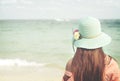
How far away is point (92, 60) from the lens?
1.20 meters

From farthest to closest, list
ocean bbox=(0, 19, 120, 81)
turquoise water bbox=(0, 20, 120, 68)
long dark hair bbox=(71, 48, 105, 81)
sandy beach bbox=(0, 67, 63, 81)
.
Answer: turquoise water bbox=(0, 20, 120, 68)
ocean bbox=(0, 19, 120, 81)
sandy beach bbox=(0, 67, 63, 81)
long dark hair bbox=(71, 48, 105, 81)

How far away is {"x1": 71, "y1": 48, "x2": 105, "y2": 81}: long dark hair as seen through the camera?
1.20 metres

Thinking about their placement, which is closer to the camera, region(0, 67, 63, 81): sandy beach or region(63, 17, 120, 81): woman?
region(63, 17, 120, 81): woman

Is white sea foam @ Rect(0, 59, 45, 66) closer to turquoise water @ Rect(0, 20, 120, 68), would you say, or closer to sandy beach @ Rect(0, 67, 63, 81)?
turquoise water @ Rect(0, 20, 120, 68)

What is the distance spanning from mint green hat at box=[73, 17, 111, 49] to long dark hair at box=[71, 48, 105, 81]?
20 millimetres

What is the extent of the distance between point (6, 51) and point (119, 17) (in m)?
2.11

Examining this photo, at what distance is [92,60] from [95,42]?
2.8 inches

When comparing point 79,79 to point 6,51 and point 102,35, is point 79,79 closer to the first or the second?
point 102,35

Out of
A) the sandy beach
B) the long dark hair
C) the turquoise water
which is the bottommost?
the sandy beach

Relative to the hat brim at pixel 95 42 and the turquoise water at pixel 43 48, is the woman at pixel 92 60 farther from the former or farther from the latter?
the turquoise water at pixel 43 48

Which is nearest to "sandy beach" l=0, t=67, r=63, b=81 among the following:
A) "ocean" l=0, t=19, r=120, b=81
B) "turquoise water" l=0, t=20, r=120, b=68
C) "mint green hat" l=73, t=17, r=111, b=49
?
"ocean" l=0, t=19, r=120, b=81

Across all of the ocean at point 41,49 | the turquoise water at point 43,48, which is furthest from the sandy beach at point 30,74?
the turquoise water at point 43,48

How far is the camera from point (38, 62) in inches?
227

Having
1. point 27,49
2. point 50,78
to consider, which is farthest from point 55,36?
point 50,78
